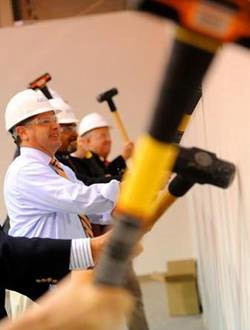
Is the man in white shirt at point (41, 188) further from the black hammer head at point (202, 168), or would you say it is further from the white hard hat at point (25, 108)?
the black hammer head at point (202, 168)

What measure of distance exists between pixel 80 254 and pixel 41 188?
406mm

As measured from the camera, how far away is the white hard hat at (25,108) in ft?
7.89

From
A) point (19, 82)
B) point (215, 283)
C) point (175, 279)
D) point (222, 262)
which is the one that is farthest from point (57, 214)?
point (19, 82)

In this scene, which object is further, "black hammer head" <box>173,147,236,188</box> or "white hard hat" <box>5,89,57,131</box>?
"white hard hat" <box>5,89,57,131</box>

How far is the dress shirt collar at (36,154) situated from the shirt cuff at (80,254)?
20.4 inches

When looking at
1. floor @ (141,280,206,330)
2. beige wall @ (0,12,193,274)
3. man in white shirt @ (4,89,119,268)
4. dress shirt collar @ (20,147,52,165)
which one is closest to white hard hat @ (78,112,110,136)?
beige wall @ (0,12,193,274)

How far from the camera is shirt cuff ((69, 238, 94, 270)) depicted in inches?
71.6

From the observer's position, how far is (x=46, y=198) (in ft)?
7.09

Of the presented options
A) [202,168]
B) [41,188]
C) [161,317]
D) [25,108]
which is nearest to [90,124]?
[161,317]

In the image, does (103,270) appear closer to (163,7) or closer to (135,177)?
(135,177)

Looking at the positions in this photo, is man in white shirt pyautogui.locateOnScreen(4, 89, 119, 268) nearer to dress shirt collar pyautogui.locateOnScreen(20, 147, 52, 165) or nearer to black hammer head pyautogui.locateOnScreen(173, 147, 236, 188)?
dress shirt collar pyautogui.locateOnScreen(20, 147, 52, 165)

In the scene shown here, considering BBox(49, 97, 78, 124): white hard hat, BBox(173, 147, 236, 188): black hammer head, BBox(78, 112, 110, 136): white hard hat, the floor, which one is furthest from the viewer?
BBox(78, 112, 110, 136): white hard hat

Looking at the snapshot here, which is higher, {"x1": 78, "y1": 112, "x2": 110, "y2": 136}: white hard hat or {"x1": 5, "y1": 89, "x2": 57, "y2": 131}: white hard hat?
{"x1": 5, "y1": 89, "x2": 57, "y2": 131}: white hard hat

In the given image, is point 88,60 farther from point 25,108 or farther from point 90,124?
point 25,108
